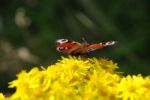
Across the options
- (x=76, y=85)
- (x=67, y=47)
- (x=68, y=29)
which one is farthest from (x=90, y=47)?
(x=68, y=29)

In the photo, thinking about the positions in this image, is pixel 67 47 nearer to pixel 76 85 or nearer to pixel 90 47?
pixel 90 47

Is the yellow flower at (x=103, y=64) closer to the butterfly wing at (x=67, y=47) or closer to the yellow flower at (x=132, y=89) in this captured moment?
the butterfly wing at (x=67, y=47)

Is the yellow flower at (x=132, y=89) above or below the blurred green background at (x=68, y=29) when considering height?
below

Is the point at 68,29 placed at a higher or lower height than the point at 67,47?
higher

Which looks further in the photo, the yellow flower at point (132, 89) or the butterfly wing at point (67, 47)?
the butterfly wing at point (67, 47)

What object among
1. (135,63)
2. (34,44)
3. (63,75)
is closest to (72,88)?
(63,75)

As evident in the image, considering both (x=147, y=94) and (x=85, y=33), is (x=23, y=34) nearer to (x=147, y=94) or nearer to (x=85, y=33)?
(x=85, y=33)

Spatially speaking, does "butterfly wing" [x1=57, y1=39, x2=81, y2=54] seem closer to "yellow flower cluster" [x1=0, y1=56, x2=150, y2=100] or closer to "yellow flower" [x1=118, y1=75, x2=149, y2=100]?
"yellow flower cluster" [x1=0, y1=56, x2=150, y2=100]

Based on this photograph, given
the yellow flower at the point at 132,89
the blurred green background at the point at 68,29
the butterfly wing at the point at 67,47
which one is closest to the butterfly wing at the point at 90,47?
the butterfly wing at the point at 67,47
